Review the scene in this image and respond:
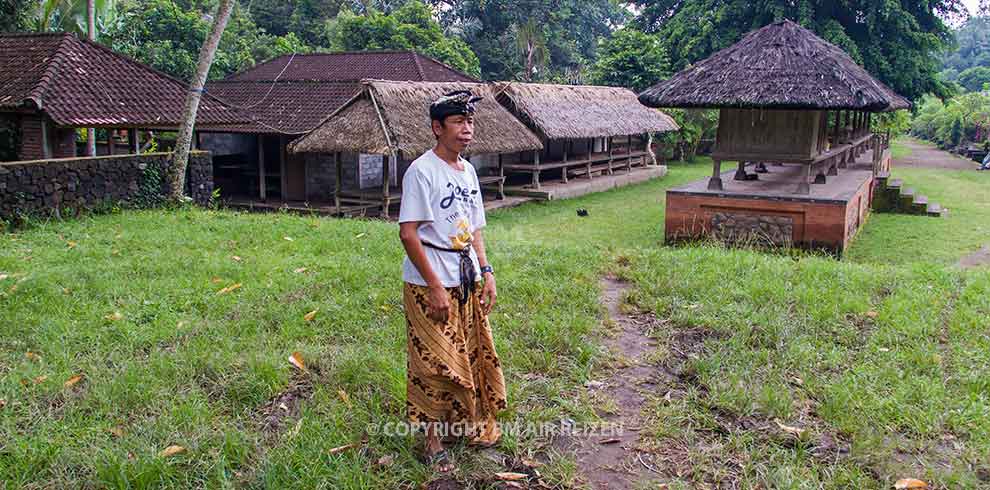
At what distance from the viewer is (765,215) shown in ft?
39.6

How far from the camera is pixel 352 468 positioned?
347 cm

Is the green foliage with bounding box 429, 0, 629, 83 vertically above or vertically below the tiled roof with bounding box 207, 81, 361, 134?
above

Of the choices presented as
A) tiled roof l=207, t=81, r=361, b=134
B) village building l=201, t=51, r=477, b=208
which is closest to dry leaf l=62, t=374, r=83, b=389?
village building l=201, t=51, r=477, b=208

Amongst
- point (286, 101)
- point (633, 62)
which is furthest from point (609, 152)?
point (286, 101)

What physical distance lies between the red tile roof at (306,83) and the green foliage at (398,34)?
246 inches

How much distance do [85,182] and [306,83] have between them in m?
8.72

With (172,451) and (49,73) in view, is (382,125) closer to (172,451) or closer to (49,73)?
(49,73)

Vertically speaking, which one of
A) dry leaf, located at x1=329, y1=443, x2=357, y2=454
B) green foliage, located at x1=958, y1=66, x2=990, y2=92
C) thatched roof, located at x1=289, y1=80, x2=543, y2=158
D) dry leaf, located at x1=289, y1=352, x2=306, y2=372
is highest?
green foliage, located at x1=958, y1=66, x2=990, y2=92

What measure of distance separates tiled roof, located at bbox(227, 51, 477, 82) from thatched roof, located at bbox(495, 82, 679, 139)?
223 centimetres

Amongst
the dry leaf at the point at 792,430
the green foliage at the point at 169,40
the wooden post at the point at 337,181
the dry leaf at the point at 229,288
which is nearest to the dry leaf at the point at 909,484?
the dry leaf at the point at 792,430

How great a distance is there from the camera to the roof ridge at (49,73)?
11883mm

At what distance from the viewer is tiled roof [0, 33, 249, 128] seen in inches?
481

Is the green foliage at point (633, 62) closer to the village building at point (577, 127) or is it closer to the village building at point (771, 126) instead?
the village building at point (577, 127)

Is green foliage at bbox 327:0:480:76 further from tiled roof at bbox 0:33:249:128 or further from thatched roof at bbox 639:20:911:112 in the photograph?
Result: thatched roof at bbox 639:20:911:112
